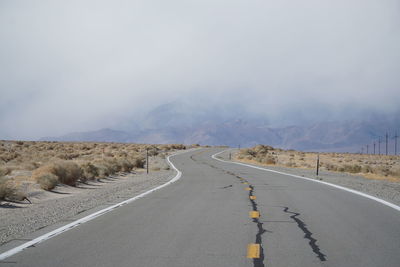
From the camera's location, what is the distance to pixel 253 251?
6.78 metres

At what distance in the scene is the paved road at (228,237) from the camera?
634cm

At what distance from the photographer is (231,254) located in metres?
6.61

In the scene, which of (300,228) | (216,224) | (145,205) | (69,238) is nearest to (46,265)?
(69,238)

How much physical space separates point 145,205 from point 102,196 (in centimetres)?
339

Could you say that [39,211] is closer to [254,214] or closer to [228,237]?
[254,214]

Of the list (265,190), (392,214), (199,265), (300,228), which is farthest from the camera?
(265,190)

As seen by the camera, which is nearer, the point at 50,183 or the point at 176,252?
the point at 176,252

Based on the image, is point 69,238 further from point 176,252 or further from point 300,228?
point 300,228

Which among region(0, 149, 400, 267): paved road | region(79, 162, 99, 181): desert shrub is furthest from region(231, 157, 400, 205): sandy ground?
region(79, 162, 99, 181): desert shrub

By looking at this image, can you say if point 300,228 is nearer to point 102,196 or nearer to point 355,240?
point 355,240

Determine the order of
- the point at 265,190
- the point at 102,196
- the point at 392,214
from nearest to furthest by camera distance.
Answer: the point at 392,214, the point at 102,196, the point at 265,190

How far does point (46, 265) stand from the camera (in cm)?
611

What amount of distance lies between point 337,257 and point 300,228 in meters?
2.20

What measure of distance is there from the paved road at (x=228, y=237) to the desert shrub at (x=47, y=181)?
596cm
